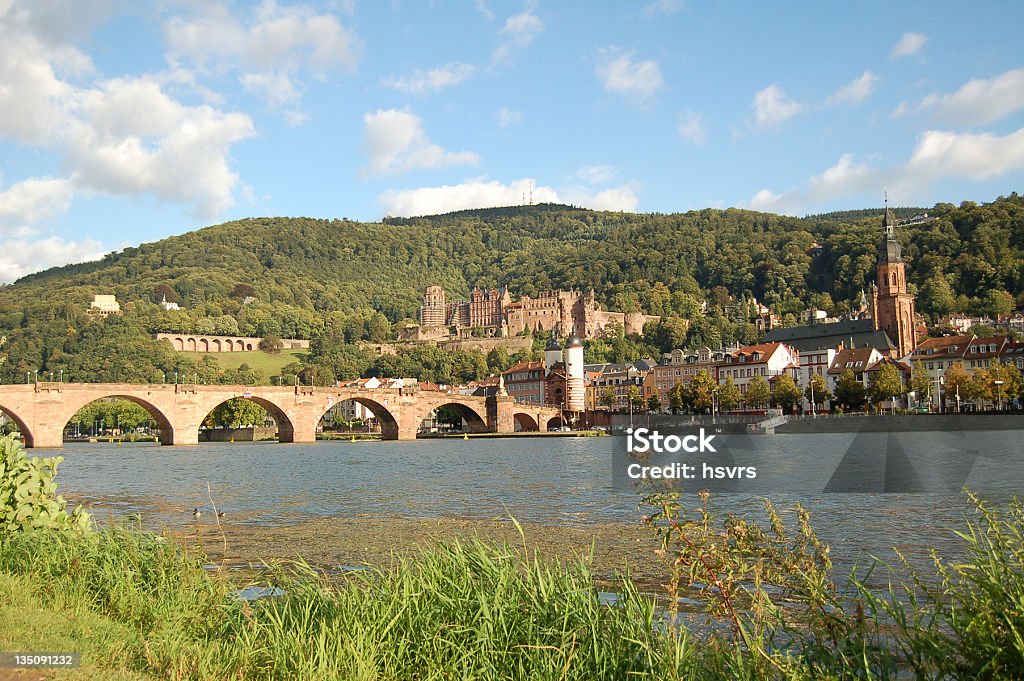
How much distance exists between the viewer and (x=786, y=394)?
250 ft

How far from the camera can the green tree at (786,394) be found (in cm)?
7619

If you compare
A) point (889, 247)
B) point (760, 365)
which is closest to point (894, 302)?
point (889, 247)

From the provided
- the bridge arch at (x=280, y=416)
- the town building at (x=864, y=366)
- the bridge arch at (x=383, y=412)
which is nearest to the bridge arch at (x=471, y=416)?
the bridge arch at (x=383, y=412)

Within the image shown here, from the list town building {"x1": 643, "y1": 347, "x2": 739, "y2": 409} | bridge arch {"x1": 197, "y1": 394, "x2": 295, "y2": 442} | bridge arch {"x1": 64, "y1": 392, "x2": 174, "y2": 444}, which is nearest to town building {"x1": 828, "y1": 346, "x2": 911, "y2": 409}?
town building {"x1": 643, "y1": 347, "x2": 739, "y2": 409}

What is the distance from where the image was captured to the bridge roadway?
53719mm

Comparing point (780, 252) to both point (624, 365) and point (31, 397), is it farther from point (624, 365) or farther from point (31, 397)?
point (31, 397)

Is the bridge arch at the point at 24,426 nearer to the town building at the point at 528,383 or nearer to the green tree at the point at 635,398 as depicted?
the green tree at the point at 635,398

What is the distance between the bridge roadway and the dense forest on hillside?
102ft

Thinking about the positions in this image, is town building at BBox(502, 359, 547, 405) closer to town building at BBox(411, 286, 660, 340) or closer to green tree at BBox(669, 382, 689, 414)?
green tree at BBox(669, 382, 689, 414)

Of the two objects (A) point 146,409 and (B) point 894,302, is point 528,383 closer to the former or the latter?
(B) point 894,302

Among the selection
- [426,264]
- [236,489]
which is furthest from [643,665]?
[426,264]

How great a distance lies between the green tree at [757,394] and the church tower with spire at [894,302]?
81.7 ft

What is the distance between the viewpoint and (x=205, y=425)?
83.3 m

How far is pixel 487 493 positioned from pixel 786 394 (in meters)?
56.7
